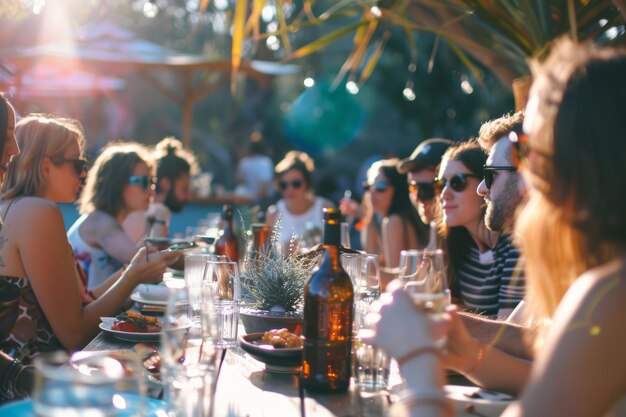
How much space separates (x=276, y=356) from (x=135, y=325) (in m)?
0.68

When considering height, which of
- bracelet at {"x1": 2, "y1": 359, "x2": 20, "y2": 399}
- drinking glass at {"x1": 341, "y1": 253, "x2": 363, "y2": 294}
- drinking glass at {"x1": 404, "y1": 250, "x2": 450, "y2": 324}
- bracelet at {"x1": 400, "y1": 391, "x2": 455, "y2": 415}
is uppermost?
drinking glass at {"x1": 341, "y1": 253, "x2": 363, "y2": 294}

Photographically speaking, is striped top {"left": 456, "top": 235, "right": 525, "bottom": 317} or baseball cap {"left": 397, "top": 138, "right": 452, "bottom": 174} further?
baseball cap {"left": 397, "top": 138, "right": 452, "bottom": 174}

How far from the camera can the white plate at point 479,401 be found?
166 centimetres

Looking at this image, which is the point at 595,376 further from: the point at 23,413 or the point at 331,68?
the point at 331,68

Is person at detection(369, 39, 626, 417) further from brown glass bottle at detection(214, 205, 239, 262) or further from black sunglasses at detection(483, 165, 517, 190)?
brown glass bottle at detection(214, 205, 239, 262)

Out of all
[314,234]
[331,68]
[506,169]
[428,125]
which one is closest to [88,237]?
[314,234]

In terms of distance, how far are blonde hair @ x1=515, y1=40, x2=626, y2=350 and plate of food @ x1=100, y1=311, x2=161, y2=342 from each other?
1.44m

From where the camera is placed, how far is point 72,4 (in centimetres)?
1283

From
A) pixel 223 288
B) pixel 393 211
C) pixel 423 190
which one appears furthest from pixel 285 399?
pixel 393 211

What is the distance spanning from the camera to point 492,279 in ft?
10.9

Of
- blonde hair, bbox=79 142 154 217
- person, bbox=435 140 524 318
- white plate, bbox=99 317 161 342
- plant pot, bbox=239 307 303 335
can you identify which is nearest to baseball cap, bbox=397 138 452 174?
person, bbox=435 140 524 318

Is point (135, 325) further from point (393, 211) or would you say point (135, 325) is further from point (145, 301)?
point (393, 211)

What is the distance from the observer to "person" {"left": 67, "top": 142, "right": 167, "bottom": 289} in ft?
14.0

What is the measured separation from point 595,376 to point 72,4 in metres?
13.3
